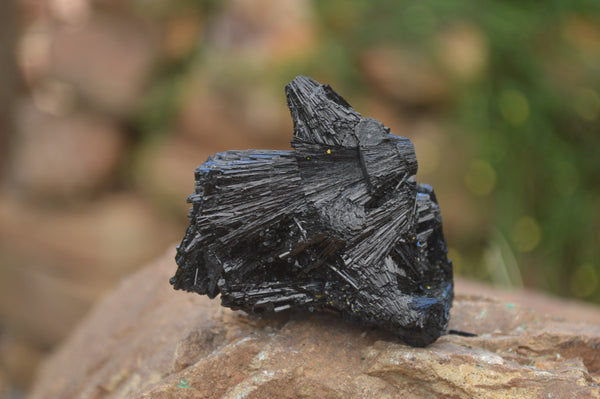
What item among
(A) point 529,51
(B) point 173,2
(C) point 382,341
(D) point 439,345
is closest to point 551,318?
(D) point 439,345

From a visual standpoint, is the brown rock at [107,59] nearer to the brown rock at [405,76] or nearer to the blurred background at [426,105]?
the blurred background at [426,105]

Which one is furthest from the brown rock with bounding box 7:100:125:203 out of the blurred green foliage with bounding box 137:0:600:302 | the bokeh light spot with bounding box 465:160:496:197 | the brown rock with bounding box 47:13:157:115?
the bokeh light spot with bounding box 465:160:496:197

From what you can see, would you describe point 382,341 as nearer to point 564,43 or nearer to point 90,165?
point 564,43

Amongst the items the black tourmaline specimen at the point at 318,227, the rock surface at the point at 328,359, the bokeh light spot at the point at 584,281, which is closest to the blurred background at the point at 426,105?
the bokeh light spot at the point at 584,281

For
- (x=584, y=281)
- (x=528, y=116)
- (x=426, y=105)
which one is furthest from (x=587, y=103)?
(x=584, y=281)

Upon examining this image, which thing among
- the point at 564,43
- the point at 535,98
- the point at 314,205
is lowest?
the point at 314,205
